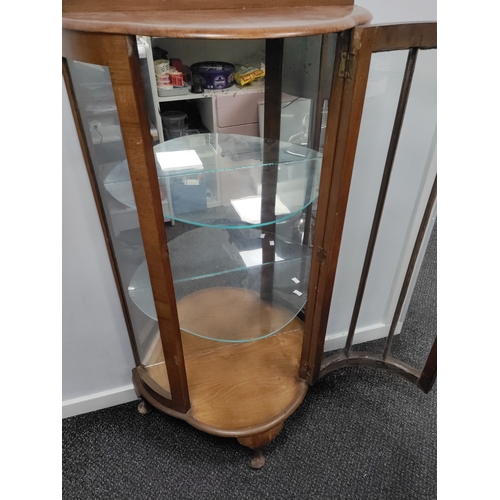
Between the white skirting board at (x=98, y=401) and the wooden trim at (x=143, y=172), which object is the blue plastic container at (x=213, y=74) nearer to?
the wooden trim at (x=143, y=172)

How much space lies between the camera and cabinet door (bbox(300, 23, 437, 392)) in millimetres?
676

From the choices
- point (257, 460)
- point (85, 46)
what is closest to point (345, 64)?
point (85, 46)

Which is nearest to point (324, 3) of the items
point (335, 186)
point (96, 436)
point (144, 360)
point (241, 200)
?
point (335, 186)

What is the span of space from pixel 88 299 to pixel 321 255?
680 millimetres

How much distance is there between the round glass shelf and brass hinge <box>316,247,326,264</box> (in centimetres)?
14

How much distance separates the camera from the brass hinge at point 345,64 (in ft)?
2.16

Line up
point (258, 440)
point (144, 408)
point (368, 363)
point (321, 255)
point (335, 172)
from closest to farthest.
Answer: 1. point (335, 172)
2. point (321, 255)
3. point (258, 440)
4. point (368, 363)
5. point (144, 408)

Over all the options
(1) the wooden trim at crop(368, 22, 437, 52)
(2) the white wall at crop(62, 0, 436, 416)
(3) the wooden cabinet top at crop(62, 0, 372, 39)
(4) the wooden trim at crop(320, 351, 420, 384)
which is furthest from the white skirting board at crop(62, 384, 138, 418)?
(1) the wooden trim at crop(368, 22, 437, 52)

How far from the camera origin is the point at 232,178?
1.01 meters

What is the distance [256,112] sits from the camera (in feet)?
3.19

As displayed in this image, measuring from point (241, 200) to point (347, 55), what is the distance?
1.43 ft

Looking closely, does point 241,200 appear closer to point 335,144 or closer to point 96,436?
point 335,144

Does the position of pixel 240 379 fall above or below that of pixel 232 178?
below

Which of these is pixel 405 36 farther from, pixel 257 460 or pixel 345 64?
pixel 257 460
